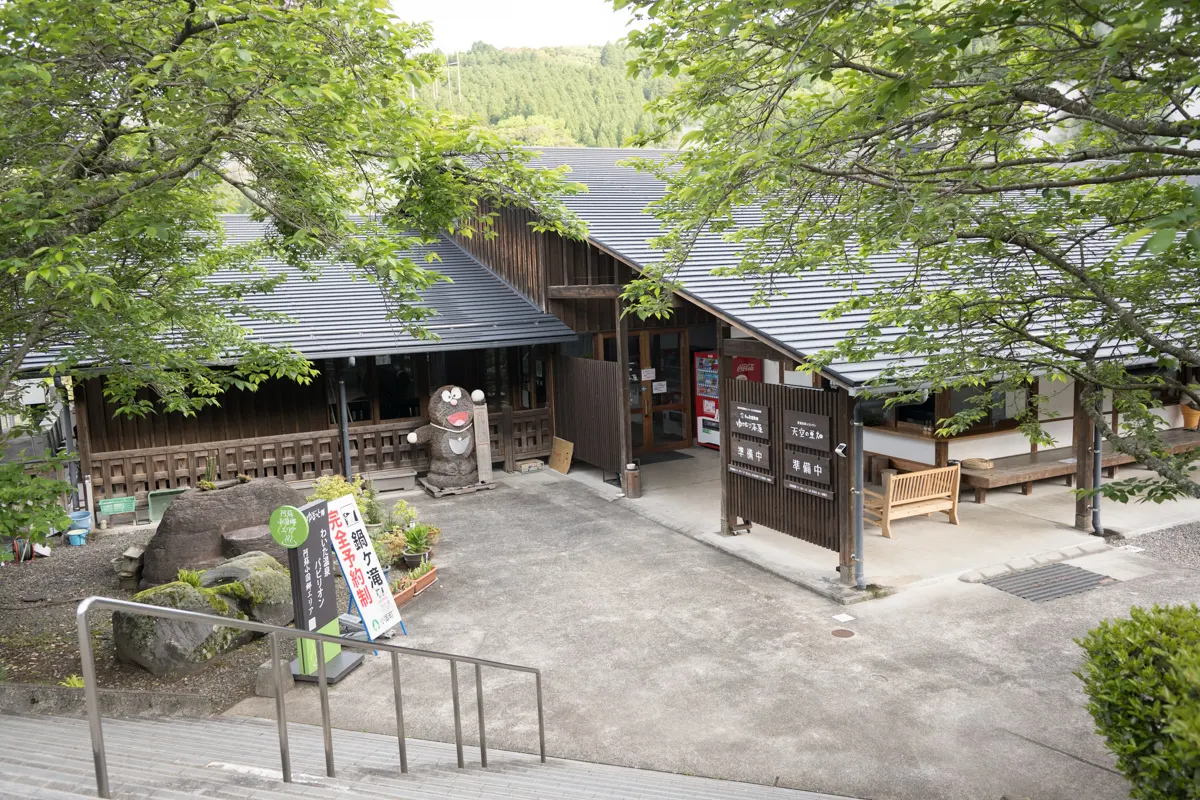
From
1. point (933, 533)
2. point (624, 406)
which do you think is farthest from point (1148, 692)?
point (624, 406)

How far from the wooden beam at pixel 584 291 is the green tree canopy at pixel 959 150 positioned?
699 cm

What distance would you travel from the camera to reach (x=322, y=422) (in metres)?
15.2

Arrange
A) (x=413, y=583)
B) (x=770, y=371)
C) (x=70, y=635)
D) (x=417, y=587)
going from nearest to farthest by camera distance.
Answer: (x=70, y=635)
(x=413, y=583)
(x=417, y=587)
(x=770, y=371)

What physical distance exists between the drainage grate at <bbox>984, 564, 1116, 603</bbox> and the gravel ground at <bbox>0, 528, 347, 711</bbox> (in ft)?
24.0

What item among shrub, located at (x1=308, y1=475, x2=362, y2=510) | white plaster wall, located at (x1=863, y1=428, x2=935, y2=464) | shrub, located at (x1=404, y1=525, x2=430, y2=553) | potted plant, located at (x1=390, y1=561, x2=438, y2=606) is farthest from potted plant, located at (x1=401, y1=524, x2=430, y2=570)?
white plaster wall, located at (x1=863, y1=428, x2=935, y2=464)

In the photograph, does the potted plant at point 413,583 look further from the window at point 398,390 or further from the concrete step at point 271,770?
the window at point 398,390

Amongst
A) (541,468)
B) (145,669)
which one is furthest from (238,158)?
(541,468)

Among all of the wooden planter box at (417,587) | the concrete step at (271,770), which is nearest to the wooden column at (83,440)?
the wooden planter box at (417,587)

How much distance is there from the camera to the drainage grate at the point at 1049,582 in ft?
30.9

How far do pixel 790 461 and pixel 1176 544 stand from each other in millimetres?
4886

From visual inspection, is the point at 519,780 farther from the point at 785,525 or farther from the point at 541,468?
the point at 541,468

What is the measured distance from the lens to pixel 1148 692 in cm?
441

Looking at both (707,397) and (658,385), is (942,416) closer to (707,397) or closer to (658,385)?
(707,397)

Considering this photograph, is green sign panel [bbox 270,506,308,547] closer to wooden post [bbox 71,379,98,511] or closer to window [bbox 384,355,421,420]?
wooden post [bbox 71,379,98,511]
